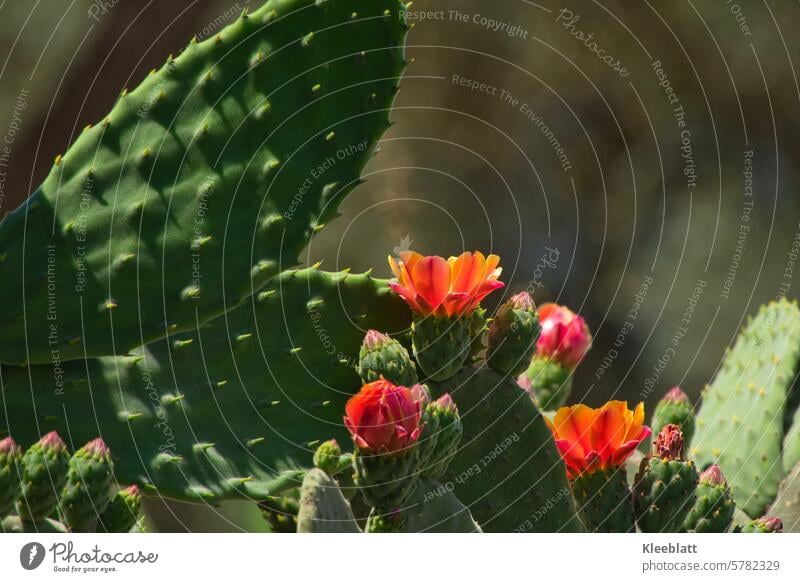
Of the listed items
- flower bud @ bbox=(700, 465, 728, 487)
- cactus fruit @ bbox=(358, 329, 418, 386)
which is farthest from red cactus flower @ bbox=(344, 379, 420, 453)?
flower bud @ bbox=(700, 465, 728, 487)

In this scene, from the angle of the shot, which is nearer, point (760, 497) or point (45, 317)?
point (45, 317)

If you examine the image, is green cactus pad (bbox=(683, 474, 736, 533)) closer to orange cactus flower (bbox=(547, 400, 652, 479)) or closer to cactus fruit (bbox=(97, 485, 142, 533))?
orange cactus flower (bbox=(547, 400, 652, 479))

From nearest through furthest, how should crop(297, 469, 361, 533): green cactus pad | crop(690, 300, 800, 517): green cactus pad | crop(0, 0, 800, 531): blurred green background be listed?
crop(297, 469, 361, 533): green cactus pad < crop(690, 300, 800, 517): green cactus pad < crop(0, 0, 800, 531): blurred green background

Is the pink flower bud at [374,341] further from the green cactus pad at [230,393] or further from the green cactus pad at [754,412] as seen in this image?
the green cactus pad at [754,412]

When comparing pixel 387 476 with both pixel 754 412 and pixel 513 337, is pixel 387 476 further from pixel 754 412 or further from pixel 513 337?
pixel 754 412

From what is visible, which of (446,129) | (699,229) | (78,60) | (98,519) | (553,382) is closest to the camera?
(98,519)

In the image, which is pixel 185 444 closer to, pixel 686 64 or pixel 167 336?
pixel 167 336

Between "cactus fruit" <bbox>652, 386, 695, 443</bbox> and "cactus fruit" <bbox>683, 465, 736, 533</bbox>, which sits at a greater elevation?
"cactus fruit" <bbox>652, 386, 695, 443</bbox>
